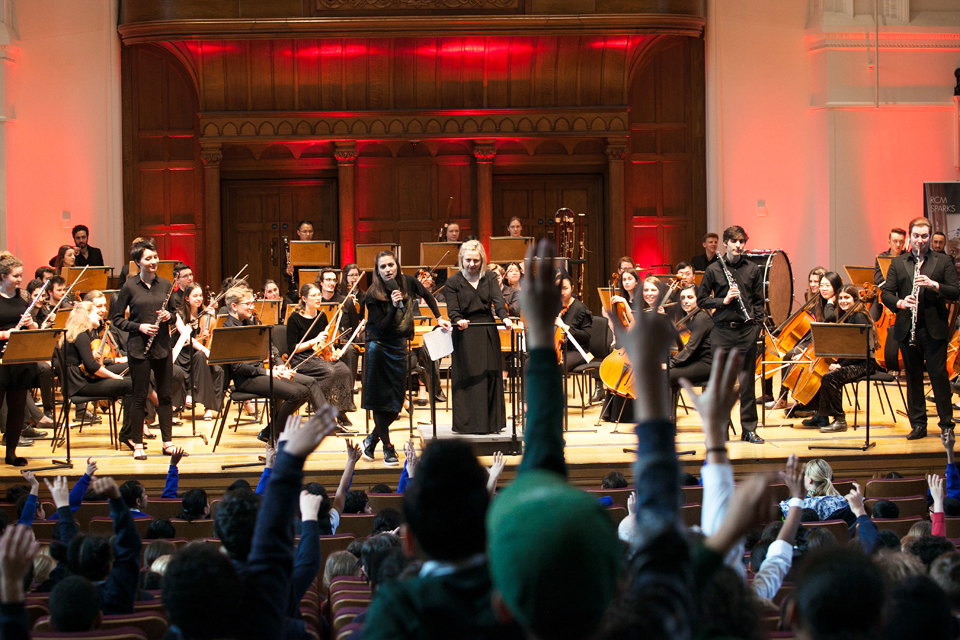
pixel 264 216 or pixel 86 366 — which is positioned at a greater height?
pixel 264 216

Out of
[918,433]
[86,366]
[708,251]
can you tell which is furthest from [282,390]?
[708,251]

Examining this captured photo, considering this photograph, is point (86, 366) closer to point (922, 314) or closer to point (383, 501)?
point (383, 501)

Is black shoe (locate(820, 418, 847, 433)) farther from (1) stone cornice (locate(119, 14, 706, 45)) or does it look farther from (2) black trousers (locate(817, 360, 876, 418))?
(1) stone cornice (locate(119, 14, 706, 45))

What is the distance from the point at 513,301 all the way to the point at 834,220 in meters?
5.21

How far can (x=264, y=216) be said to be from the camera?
40.5ft

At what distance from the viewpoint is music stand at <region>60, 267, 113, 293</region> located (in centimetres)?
919

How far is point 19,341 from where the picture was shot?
633cm

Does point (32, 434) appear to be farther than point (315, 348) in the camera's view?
Yes

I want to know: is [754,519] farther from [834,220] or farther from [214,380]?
[834,220]

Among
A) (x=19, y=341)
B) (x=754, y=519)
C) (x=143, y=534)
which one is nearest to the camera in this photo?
(x=754, y=519)

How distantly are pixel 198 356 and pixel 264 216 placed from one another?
440cm

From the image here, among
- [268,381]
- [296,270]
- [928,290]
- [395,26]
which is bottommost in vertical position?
[268,381]

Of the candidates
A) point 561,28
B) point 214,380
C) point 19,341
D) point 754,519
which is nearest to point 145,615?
point 754,519

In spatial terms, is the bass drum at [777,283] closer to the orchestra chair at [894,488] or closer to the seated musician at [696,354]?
the seated musician at [696,354]
